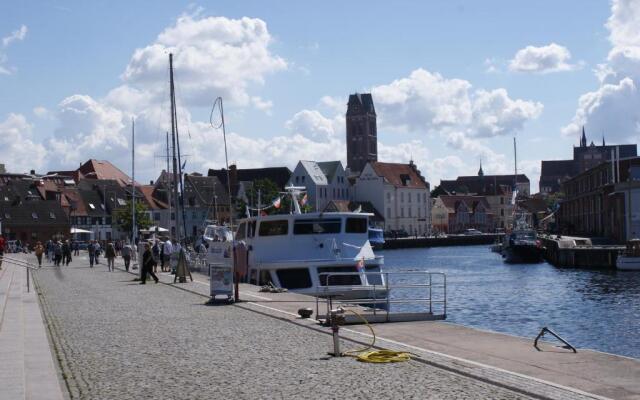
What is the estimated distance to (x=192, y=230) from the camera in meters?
143

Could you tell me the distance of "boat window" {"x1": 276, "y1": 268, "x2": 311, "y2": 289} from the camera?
33875 mm

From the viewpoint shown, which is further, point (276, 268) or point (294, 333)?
point (276, 268)

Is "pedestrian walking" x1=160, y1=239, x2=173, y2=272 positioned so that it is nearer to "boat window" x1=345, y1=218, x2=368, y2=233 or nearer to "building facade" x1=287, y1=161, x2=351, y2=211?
"boat window" x1=345, y1=218, x2=368, y2=233

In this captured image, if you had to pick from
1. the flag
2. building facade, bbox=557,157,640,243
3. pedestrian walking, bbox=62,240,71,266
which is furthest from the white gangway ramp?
building facade, bbox=557,157,640,243

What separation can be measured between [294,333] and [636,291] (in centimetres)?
3355

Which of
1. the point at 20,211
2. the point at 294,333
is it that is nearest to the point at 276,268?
the point at 294,333

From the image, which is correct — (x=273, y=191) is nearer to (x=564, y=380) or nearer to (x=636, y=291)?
(x=636, y=291)

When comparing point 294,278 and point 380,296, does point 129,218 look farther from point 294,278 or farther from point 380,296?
point 380,296

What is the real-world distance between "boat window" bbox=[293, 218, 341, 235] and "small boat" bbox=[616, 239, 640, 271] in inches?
1458

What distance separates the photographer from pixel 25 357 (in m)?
15.2

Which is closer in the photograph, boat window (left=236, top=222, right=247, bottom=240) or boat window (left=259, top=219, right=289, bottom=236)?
boat window (left=259, top=219, right=289, bottom=236)

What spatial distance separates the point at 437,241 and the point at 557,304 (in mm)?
109326

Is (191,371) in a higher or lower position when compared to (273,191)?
lower

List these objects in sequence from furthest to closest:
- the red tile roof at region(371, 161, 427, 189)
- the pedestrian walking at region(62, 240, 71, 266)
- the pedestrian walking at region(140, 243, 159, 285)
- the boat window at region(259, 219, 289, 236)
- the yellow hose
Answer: the red tile roof at region(371, 161, 427, 189), the pedestrian walking at region(62, 240, 71, 266), the pedestrian walking at region(140, 243, 159, 285), the boat window at region(259, 219, 289, 236), the yellow hose
